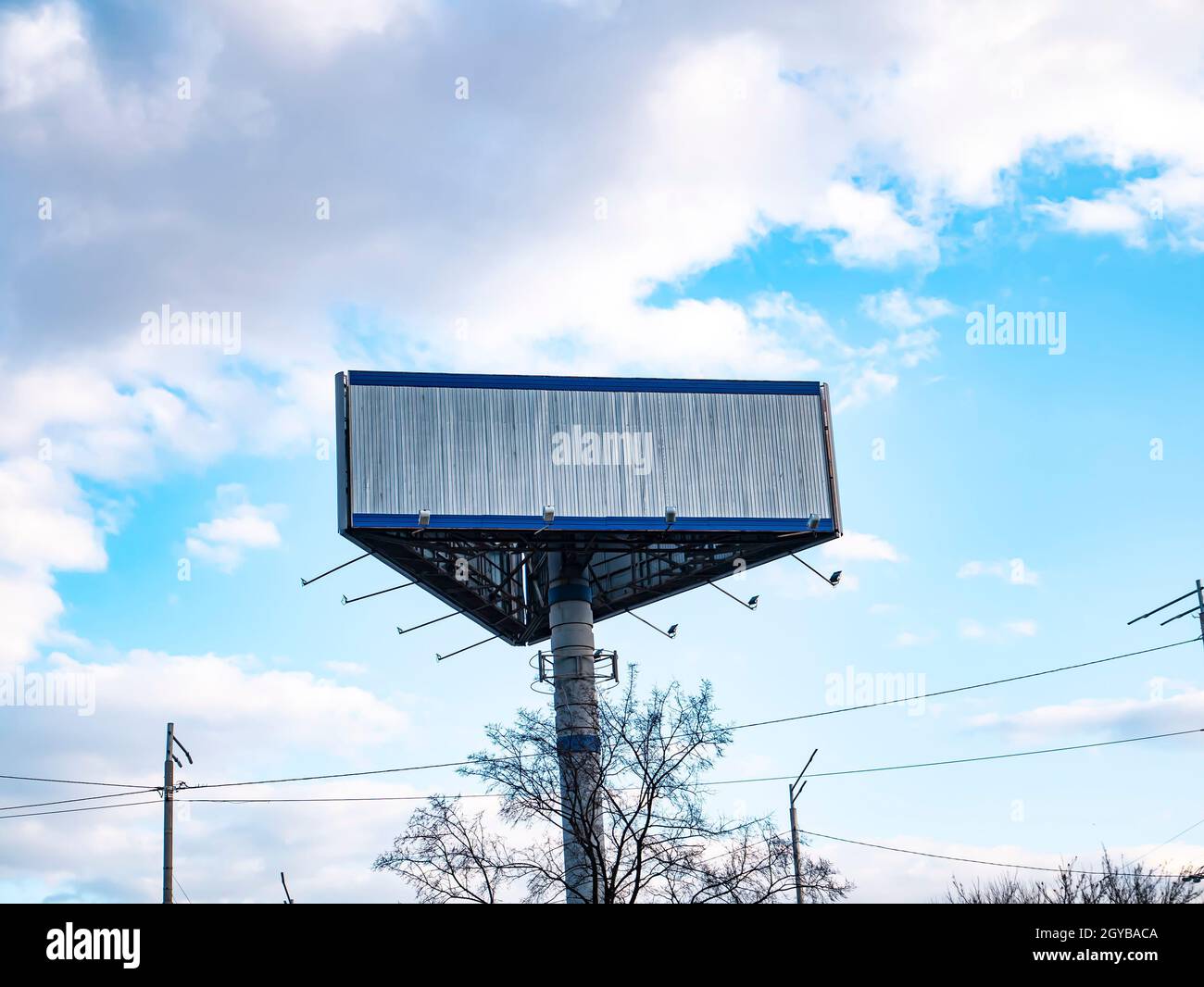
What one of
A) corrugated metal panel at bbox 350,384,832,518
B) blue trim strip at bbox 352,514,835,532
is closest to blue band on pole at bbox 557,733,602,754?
blue trim strip at bbox 352,514,835,532

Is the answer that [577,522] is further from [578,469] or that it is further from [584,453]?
[584,453]

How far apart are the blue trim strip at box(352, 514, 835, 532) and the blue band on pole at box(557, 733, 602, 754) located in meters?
6.79

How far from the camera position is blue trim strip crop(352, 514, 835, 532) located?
4478cm

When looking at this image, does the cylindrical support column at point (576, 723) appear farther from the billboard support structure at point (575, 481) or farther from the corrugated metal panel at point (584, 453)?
the corrugated metal panel at point (584, 453)

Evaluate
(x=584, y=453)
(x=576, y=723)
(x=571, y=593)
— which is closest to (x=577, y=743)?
(x=576, y=723)

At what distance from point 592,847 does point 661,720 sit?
4.67 m

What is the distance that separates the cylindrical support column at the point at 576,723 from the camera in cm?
4069

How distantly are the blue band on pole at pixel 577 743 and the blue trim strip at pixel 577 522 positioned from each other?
6.79 meters

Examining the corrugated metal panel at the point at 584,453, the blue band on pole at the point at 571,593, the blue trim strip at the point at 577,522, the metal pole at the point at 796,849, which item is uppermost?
the corrugated metal panel at the point at 584,453

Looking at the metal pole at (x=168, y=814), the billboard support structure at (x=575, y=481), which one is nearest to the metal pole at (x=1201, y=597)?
the billboard support structure at (x=575, y=481)
